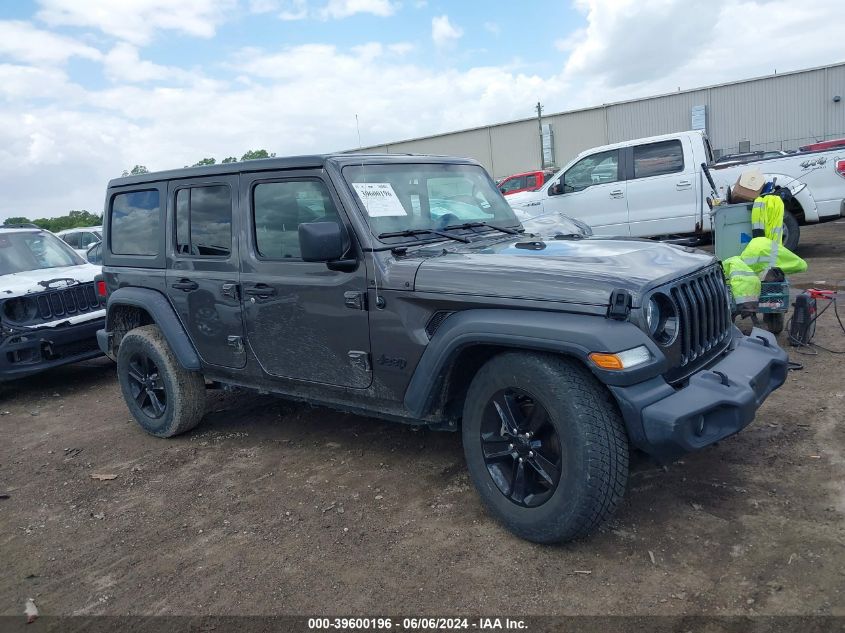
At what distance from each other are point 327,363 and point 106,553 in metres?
1.53

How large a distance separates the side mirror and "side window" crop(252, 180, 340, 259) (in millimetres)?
320

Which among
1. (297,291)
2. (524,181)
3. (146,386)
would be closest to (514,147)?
(524,181)

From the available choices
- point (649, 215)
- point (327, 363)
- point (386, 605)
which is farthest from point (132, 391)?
point (649, 215)

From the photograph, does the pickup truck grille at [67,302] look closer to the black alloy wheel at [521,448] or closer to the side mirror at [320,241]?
the side mirror at [320,241]

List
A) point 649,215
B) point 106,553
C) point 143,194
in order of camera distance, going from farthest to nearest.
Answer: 1. point 649,215
2. point 143,194
3. point 106,553

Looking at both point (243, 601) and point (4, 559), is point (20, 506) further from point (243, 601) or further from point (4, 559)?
point (243, 601)

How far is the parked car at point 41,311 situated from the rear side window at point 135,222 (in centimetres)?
102

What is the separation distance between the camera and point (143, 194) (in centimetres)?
507

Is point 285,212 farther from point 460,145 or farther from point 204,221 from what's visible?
point 460,145

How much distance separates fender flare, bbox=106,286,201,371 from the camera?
4.72 metres

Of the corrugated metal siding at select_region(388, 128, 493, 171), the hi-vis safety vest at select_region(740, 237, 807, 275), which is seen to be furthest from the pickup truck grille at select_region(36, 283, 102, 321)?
the corrugated metal siding at select_region(388, 128, 493, 171)

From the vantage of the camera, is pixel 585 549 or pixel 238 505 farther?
pixel 238 505

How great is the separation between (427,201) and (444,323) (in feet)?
3.75

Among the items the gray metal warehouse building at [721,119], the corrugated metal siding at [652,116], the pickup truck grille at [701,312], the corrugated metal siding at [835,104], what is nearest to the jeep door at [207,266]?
the pickup truck grille at [701,312]
